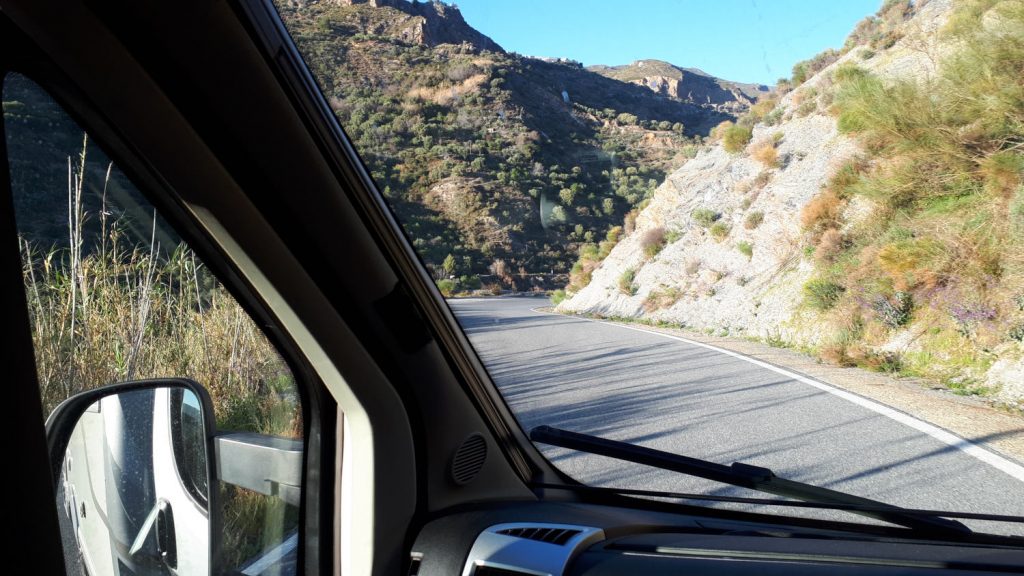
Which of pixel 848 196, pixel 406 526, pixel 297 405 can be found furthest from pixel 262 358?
pixel 848 196

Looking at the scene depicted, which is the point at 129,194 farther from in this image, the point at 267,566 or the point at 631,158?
the point at 631,158

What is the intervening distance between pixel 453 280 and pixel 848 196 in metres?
3.23

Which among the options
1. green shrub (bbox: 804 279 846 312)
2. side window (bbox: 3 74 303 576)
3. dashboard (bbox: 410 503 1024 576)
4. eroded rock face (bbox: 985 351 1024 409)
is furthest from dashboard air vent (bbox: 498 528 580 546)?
green shrub (bbox: 804 279 846 312)

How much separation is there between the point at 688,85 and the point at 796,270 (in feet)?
7.16

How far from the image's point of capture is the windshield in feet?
8.36

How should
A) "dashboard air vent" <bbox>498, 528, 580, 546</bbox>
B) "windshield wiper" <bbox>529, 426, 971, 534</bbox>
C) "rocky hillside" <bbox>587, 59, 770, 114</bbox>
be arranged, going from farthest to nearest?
1. "rocky hillside" <bbox>587, 59, 770, 114</bbox>
2. "windshield wiper" <bbox>529, 426, 971, 534</bbox>
3. "dashboard air vent" <bbox>498, 528, 580, 546</bbox>

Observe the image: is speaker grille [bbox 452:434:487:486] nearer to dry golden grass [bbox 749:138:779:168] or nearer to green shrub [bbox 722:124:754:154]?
dry golden grass [bbox 749:138:779:168]

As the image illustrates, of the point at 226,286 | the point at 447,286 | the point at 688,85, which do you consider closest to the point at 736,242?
the point at 688,85

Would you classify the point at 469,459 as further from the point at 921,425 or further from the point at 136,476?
the point at 921,425

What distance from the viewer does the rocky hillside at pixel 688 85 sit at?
4227mm

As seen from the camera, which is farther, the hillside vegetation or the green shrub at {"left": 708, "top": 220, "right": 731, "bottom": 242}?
the green shrub at {"left": 708, "top": 220, "right": 731, "bottom": 242}

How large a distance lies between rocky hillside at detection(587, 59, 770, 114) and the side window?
302 centimetres

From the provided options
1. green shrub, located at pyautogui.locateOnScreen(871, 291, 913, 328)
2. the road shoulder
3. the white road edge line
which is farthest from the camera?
green shrub, located at pyautogui.locateOnScreen(871, 291, 913, 328)

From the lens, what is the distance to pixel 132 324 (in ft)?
4.74
